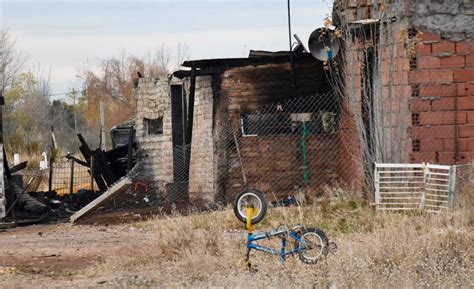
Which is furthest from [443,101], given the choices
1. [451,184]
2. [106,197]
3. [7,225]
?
[7,225]

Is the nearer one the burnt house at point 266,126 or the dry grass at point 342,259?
the dry grass at point 342,259

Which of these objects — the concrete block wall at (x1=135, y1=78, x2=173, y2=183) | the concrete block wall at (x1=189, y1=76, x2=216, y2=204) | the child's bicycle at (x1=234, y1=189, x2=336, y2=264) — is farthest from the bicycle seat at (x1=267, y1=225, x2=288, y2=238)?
the concrete block wall at (x1=135, y1=78, x2=173, y2=183)

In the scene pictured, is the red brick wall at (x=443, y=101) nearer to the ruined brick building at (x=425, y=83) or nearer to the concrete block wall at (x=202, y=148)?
the ruined brick building at (x=425, y=83)

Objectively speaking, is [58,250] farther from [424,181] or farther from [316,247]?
[424,181]

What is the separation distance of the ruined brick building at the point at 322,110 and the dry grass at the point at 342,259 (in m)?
2.51

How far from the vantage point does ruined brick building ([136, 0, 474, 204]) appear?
14945 mm

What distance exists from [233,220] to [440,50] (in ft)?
14.1

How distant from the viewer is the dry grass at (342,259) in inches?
316

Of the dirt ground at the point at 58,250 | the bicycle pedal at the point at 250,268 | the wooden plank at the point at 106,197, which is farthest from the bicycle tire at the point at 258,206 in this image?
the wooden plank at the point at 106,197

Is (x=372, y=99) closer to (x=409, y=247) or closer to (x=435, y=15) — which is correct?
(x=435, y=15)

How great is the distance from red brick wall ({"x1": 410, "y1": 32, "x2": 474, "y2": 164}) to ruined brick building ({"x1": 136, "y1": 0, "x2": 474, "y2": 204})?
0.02m

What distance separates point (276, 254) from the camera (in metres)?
9.69

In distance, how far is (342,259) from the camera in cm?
862

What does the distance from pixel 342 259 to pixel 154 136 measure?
45.6 feet
